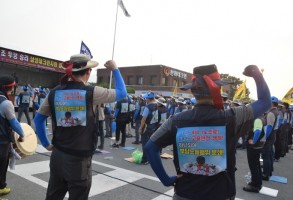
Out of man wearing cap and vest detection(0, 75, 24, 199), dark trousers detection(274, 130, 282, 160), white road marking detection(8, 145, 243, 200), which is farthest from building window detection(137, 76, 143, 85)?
man wearing cap and vest detection(0, 75, 24, 199)

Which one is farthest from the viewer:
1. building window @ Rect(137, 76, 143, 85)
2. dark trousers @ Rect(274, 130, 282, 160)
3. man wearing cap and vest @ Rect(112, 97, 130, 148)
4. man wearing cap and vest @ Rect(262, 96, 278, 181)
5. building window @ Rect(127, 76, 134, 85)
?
building window @ Rect(127, 76, 134, 85)

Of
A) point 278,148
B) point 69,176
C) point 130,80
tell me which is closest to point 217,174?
point 69,176

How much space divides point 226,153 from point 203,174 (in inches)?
9.5

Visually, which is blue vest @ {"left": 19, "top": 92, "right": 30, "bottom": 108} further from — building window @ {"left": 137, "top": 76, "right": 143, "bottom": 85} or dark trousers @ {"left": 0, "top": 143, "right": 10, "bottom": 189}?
building window @ {"left": 137, "top": 76, "right": 143, "bottom": 85}

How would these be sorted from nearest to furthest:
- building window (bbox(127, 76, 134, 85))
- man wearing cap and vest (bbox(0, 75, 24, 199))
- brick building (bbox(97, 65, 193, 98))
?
A: man wearing cap and vest (bbox(0, 75, 24, 199)), brick building (bbox(97, 65, 193, 98)), building window (bbox(127, 76, 134, 85))

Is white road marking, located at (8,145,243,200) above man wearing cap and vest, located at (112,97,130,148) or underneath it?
underneath

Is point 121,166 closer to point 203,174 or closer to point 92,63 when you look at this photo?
point 92,63

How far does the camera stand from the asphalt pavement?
487cm

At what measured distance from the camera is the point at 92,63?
9.21 feet

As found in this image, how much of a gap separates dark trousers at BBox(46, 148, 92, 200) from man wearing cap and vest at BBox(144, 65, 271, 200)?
0.88 m

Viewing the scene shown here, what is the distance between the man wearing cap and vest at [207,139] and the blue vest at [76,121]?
32.9 inches

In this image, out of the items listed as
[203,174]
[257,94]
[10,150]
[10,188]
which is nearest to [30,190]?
[10,188]

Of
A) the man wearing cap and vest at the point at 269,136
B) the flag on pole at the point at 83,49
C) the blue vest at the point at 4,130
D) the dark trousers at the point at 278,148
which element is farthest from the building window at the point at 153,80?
the blue vest at the point at 4,130

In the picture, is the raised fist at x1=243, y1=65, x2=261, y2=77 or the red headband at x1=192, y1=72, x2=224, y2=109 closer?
the red headband at x1=192, y1=72, x2=224, y2=109
